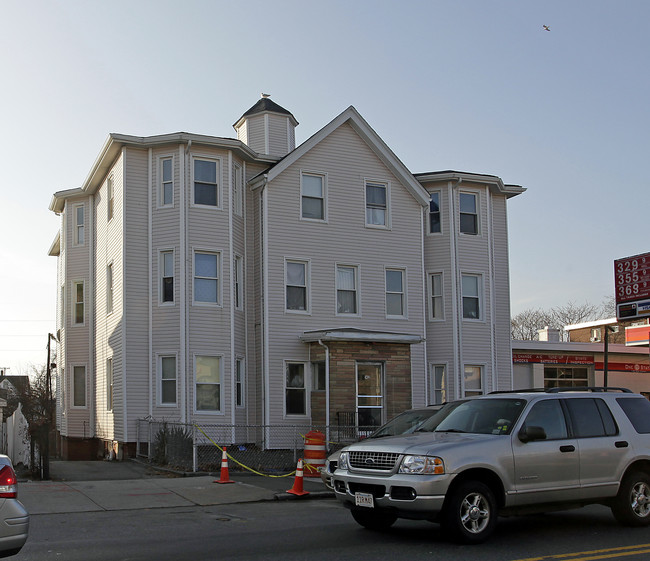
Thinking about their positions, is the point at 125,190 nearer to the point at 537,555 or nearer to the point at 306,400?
the point at 306,400

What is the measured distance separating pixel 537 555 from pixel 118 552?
15.4 ft

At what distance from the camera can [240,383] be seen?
78.4ft

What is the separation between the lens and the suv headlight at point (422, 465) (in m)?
8.75

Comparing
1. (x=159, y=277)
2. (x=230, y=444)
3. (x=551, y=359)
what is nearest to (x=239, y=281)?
(x=159, y=277)

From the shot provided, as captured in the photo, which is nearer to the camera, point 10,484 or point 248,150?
point 10,484

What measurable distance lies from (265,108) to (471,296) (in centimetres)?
1008

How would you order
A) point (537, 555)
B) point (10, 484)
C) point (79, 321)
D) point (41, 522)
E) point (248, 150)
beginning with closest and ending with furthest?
point (10, 484), point (537, 555), point (41, 522), point (248, 150), point (79, 321)

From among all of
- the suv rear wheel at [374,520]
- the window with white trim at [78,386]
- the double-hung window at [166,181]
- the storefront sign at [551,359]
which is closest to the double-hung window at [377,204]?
the double-hung window at [166,181]

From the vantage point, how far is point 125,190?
2328cm

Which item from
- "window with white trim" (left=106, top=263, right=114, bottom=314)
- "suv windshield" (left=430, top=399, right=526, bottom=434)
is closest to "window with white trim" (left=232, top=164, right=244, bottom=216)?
"window with white trim" (left=106, top=263, right=114, bottom=314)

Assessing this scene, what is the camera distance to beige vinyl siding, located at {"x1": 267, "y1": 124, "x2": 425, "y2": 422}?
24125 mm

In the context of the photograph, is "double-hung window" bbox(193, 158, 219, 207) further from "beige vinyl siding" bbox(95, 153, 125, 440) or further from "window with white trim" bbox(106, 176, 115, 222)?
"window with white trim" bbox(106, 176, 115, 222)

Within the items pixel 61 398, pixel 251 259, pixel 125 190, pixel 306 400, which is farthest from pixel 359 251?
pixel 61 398

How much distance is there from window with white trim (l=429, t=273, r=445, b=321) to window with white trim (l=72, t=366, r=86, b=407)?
12341 mm
